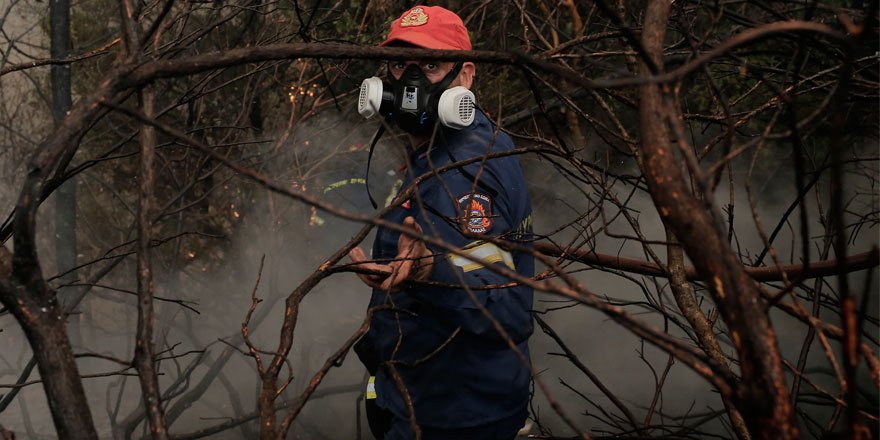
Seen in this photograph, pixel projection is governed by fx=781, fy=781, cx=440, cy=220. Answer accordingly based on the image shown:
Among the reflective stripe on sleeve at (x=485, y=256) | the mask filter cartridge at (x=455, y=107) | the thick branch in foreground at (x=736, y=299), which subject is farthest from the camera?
the mask filter cartridge at (x=455, y=107)

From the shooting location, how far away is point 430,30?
309 cm

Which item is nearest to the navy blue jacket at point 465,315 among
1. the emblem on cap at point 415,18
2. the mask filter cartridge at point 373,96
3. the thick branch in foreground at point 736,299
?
the mask filter cartridge at point 373,96

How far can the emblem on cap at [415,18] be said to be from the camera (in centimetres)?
312

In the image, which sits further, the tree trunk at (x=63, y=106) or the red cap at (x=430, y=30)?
the tree trunk at (x=63, y=106)

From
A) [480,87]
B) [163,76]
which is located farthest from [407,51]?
[480,87]

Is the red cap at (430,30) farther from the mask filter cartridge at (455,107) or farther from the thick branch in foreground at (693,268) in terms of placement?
the thick branch in foreground at (693,268)

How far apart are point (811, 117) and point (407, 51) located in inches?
30.4

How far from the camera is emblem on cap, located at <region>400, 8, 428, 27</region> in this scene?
3.12 m

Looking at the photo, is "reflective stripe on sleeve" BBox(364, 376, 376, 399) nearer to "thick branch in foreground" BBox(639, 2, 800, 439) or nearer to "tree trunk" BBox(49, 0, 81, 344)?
"thick branch in foreground" BBox(639, 2, 800, 439)

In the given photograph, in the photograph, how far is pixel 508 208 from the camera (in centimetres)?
290

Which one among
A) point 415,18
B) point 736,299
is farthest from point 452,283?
point 736,299

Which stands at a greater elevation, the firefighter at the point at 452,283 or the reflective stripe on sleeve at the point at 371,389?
the firefighter at the point at 452,283

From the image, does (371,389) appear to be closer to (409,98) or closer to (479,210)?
(479,210)

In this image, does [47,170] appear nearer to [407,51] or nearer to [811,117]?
[407,51]
